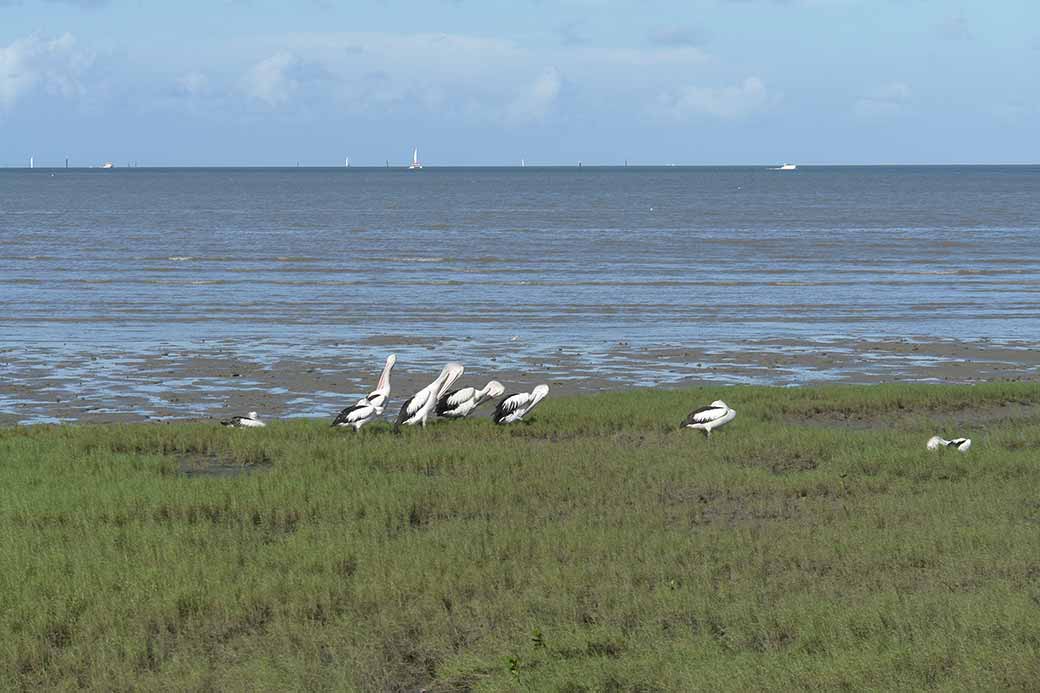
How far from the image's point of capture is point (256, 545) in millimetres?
12602

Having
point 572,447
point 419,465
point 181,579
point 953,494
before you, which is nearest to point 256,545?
point 181,579

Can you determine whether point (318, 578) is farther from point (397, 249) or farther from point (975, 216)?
point (975, 216)

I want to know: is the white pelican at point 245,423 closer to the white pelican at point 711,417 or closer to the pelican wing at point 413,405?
the pelican wing at point 413,405

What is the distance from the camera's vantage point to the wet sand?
2289 cm

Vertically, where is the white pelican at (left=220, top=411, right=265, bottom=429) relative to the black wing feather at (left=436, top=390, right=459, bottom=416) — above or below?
below

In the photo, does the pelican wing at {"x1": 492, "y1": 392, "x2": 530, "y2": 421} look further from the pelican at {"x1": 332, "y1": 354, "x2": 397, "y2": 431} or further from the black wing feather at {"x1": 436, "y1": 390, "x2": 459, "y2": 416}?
the pelican at {"x1": 332, "y1": 354, "x2": 397, "y2": 431}

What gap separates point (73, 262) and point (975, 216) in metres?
64.9

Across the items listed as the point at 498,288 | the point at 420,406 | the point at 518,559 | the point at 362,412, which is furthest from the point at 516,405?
the point at 498,288

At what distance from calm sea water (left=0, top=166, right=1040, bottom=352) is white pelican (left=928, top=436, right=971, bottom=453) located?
577 inches

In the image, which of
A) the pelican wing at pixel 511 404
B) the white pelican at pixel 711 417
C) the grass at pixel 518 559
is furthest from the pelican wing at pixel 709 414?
the pelican wing at pixel 511 404

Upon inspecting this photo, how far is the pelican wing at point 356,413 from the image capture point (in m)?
18.1

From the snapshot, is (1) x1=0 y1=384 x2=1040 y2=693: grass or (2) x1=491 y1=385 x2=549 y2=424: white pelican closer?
(1) x1=0 y1=384 x2=1040 y2=693: grass

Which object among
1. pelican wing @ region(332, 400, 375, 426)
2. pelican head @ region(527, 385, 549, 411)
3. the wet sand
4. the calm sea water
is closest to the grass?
pelican wing @ region(332, 400, 375, 426)

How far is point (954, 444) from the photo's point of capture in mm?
16516
